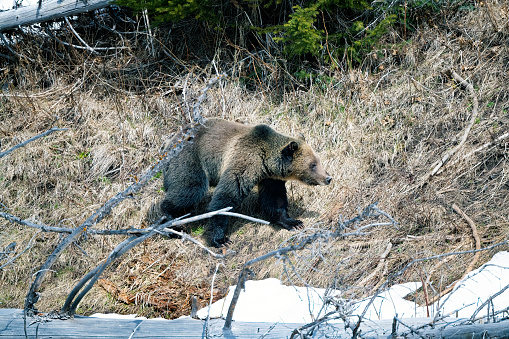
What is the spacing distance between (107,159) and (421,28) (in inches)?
246

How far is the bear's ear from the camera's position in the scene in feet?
21.3

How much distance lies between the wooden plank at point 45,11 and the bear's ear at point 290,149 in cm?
494

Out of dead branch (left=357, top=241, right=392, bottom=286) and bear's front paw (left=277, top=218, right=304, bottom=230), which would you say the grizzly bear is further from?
dead branch (left=357, top=241, right=392, bottom=286)

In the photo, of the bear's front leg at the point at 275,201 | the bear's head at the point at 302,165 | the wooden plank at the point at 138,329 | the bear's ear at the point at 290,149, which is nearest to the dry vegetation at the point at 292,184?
the bear's front leg at the point at 275,201

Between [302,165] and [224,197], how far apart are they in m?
1.21

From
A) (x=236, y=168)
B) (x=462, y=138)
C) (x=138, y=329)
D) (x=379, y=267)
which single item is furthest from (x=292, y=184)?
(x=138, y=329)

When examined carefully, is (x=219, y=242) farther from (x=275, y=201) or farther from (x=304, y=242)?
(x=304, y=242)

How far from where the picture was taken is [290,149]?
21.4 feet

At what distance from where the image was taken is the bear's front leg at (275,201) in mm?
6582

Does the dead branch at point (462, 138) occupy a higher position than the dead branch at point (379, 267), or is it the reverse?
the dead branch at point (462, 138)

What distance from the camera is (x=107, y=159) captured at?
759cm

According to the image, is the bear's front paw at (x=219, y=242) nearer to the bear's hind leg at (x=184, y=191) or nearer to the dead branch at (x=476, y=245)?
the bear's hind leg at (x=184, y=191)

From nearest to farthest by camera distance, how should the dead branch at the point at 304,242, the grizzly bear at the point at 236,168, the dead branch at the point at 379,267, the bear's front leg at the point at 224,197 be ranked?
the dead branch at the point at 304,242, the dead branch at the point at 379,267, the bear's front leg at the point at 224,197, the grizzly bear at the point at 236,168

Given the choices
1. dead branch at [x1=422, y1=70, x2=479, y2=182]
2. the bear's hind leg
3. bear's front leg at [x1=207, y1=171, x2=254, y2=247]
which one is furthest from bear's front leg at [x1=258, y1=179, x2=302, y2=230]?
dead branch at [x1=422, y1=70, x2=479, y2=182]
